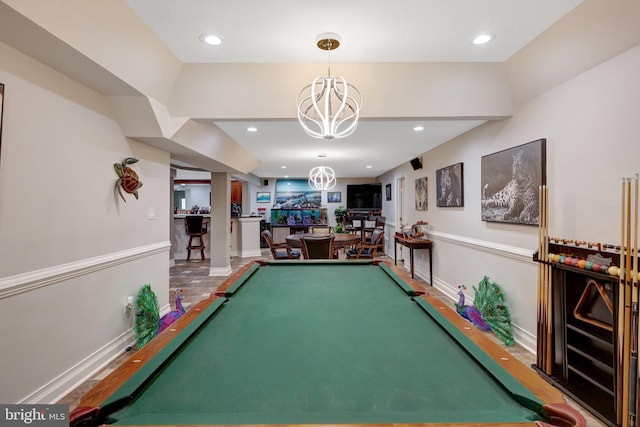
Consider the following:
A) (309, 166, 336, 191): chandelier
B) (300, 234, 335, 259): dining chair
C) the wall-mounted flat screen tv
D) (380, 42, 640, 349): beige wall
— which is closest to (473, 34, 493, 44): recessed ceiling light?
(380, 42, 640, 349): beige wall

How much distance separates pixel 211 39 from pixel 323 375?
236 cm

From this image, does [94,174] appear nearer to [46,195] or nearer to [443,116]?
[46,195]

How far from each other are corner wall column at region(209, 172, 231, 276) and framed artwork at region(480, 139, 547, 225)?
4329mm

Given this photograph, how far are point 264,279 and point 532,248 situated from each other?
2.35 metres

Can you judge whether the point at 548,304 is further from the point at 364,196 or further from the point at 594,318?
the point at 364,196

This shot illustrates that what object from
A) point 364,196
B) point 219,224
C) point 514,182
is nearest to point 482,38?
point 514,182

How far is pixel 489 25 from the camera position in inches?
78.5

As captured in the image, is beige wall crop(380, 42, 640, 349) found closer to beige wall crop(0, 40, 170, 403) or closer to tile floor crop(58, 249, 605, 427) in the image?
tile floor crop(58, 249, 605, 427)

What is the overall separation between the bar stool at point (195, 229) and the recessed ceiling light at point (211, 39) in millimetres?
4847

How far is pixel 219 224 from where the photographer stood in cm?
555

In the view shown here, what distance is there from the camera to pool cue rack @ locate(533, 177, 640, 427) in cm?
155

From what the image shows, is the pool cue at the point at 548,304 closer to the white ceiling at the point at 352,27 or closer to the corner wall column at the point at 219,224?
the white ceiling at the point at 352,27

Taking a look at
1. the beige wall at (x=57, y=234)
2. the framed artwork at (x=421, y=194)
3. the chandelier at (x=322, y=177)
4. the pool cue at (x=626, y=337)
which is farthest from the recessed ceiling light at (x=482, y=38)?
the chandelier at (x=322, y=177)

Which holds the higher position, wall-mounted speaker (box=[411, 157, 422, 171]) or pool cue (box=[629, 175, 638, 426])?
wall-mounted speaker (box=[411, 157, 422, 171])
